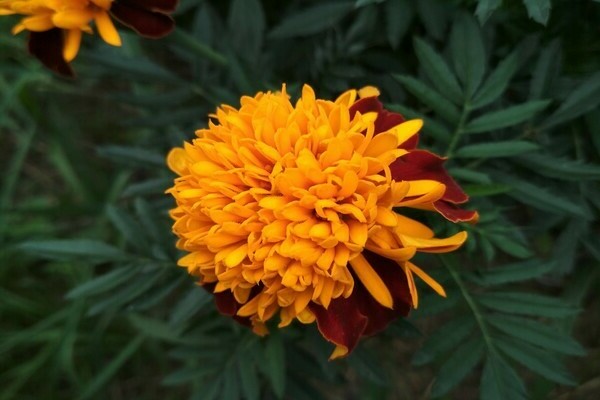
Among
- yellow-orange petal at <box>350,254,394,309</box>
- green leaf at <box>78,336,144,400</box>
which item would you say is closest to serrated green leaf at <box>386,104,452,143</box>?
yellow-orange petal at <box>350,254,394,309</box>

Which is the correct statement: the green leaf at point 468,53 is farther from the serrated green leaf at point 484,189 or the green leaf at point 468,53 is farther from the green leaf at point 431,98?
the serrated green leaf at point 484,189

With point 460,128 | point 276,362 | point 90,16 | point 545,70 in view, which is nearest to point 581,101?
point 545,70

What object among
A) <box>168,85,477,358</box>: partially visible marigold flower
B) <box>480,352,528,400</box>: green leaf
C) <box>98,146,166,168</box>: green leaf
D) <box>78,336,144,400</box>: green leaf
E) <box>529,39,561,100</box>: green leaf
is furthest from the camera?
<box>78,336,144,400</box>: green leaf

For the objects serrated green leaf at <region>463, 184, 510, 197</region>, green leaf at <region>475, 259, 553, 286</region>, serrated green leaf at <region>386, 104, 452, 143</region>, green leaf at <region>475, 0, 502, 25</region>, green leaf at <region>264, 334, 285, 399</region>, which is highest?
green leaf at <region>475, 0, 502, 25</region>

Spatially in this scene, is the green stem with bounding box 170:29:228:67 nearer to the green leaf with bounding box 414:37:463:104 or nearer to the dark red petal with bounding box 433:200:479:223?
the green leaf with bounding box 414:37:463:104

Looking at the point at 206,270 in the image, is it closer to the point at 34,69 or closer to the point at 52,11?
the point at 52,11

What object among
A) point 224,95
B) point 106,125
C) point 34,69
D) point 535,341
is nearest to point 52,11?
point 224,95

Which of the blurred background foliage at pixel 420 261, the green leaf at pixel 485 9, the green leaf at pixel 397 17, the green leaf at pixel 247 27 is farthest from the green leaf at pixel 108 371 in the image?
the green leaf at pixel 485 9

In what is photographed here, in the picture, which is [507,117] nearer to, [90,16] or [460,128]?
[460,128]
